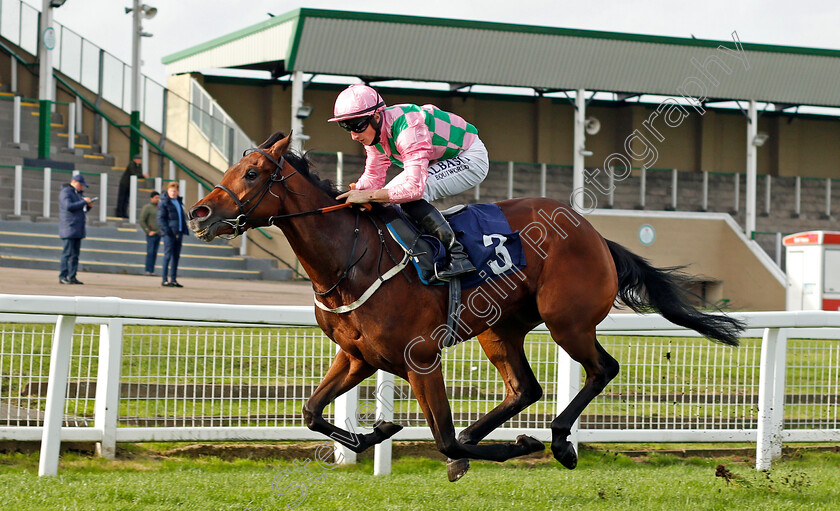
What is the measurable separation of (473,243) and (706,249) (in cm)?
1802

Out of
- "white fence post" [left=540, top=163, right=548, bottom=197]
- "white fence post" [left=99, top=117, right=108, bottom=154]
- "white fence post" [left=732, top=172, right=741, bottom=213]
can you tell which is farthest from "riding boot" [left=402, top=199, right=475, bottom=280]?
"white fence post" [left=732, top=172, right=741, bottom=213]

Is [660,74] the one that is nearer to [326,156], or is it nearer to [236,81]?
[326,156]

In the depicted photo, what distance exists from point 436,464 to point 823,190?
2545 centimetres

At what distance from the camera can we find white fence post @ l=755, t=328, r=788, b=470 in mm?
5910

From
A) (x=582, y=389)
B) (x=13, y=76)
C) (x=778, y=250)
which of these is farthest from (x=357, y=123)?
(x=778, y=250)

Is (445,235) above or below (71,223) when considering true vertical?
below

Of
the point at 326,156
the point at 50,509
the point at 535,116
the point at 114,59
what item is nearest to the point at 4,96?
the point at 114,59

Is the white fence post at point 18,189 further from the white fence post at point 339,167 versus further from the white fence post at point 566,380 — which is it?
the white fence post at point 566,380

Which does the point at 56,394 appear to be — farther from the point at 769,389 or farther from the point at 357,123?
the point at 769,389

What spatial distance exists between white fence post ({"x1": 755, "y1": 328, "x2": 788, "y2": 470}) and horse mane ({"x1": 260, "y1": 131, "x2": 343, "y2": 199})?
10.1 feet

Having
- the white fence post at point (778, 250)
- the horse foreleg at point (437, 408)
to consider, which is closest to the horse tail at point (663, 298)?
the horse foreleg at point (437, 408)

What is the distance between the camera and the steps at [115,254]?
14.6m

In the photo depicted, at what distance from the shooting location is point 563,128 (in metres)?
27.4

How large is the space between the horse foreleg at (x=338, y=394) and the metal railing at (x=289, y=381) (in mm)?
990
